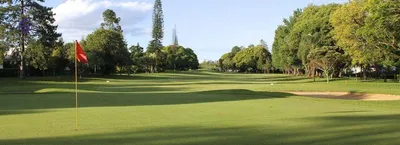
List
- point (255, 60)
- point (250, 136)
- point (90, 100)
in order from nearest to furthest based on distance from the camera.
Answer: point (250, 136) < point (90, 100) < point (255, 60)

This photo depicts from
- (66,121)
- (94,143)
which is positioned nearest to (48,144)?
(94,143)

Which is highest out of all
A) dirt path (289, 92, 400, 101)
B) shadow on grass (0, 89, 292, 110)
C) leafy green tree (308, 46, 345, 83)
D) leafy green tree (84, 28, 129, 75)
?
leafy green tree (84, 28, 129, 75)

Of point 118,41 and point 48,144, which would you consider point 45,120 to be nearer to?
point 48,144

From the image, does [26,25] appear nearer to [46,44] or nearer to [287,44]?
[46,44]

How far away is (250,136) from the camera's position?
11.0m

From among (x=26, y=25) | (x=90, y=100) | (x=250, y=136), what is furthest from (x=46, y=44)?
(x=250, y=136)

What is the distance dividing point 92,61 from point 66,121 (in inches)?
2452

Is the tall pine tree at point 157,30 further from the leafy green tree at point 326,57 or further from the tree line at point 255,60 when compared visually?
the leafy green tree at point 326,57

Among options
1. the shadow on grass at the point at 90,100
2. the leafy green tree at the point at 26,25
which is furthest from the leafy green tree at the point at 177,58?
the shadow on grass at the point at 90,100

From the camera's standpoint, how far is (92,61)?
74875 millimetres

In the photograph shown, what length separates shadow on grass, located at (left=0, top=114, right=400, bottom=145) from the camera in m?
10.2

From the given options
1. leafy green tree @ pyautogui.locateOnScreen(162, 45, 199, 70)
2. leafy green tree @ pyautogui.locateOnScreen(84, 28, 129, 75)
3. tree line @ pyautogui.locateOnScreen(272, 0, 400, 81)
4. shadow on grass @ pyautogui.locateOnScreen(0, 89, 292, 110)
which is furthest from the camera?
leafy green tree @ pyautogui.locateOnScreen(162, 45, 199, 70)

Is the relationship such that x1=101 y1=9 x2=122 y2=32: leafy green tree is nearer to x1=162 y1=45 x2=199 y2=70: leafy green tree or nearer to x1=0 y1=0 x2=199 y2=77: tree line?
x1=0 y1=0 x2=199 y2=77: tree line

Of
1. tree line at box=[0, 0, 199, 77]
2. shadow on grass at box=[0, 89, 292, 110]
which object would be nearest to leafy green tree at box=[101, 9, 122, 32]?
tree line at box=[0, 0, 199, 77]
